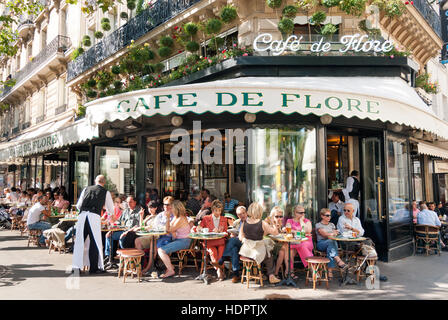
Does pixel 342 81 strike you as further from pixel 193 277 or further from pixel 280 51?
pixel 193 277

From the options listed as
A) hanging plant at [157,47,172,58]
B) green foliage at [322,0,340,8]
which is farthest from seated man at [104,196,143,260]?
green foliage at [322,0,340,8]

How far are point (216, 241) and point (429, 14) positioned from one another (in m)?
11.1

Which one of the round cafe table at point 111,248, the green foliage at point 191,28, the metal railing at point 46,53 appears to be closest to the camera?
the round cafe table at point 111,248

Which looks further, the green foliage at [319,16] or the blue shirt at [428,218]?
the blue shirt at [428,218]

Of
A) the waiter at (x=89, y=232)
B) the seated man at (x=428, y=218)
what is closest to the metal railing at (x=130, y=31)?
the waiter at (x=89, y=232)

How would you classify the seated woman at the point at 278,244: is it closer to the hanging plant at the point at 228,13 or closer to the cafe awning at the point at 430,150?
the hanging plant at the point at 228,13

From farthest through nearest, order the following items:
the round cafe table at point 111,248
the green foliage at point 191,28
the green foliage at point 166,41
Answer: the green foliage at point 166,41 < the green foliage at point 191,28 < the round cafe table at point 111,248

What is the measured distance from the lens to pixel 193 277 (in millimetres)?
6348

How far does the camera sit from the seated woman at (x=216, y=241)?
6.20 m

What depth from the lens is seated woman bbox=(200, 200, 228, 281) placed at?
6.20m

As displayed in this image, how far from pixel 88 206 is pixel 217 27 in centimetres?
553

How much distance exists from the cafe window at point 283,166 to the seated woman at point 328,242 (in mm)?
842

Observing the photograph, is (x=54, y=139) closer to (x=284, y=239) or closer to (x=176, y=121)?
(x=176, y=121)

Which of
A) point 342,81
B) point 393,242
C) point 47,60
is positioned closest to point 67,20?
point 47,60
